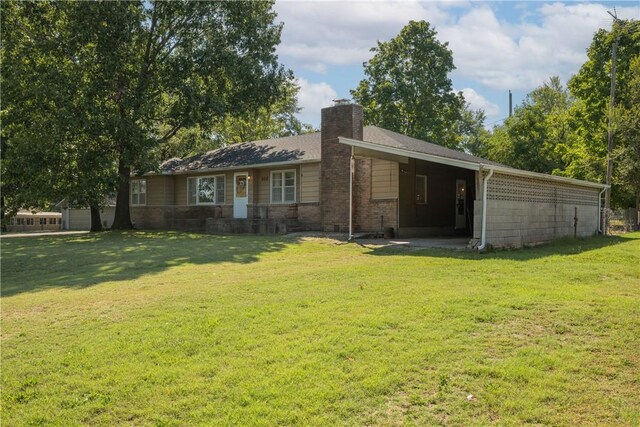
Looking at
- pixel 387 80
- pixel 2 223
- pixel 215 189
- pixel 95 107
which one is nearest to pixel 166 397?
pixel 2 223

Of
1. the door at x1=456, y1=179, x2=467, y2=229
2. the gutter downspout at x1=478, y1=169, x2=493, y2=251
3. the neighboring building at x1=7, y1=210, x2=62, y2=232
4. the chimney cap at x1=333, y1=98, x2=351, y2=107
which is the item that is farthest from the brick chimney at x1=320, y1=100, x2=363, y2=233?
the neighboring building at x1=7, y1=210, x2=62, y2=232

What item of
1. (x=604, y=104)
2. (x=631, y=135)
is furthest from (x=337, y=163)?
(x=604, y=104)

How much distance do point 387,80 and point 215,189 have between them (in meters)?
18.2

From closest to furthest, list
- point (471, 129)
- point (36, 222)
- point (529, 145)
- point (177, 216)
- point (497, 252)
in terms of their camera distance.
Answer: point (497, 252)
point (177, 216)
point (529, 145)
point (36, 222)
point (471, 129)

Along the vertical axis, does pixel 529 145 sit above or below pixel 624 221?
above

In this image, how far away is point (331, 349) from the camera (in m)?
4.88

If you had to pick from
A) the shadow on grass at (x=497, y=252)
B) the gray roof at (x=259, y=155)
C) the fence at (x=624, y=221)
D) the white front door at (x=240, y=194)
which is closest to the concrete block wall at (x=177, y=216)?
the white front door at (x=240, y=194)

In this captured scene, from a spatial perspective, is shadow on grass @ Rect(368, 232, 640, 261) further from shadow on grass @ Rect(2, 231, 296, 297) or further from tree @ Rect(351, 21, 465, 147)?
tree @ Rect(351, 21, 465, 147)

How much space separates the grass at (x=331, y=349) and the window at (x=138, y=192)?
18479 mm

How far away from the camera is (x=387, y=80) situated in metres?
36.4

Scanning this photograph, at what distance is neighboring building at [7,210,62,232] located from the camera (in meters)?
37.4

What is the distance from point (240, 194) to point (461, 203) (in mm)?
9130

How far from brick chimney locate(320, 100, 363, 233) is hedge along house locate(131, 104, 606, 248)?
34mm

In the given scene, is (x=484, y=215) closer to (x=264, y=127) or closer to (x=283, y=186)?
(x=283, y=186)
